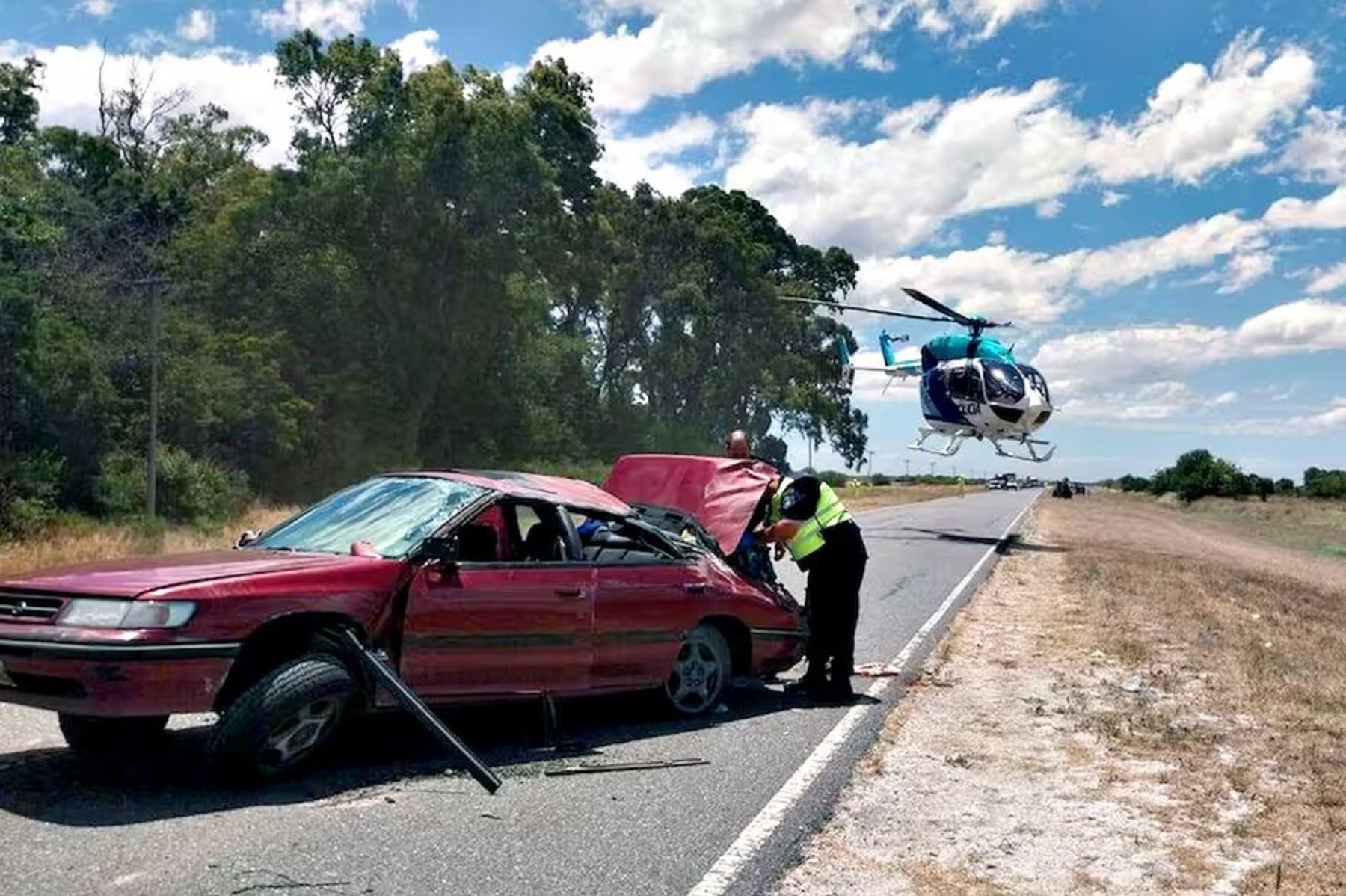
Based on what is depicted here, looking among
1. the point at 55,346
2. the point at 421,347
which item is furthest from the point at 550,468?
the point at 55,346

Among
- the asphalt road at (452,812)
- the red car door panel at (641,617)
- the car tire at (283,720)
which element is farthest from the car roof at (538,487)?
the car tire at (283,720)

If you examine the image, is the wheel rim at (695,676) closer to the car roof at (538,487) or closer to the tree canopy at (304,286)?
the car roof at (538,487)

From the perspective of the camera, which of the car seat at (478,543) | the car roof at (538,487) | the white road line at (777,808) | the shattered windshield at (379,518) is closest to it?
the white road line at (777,808)

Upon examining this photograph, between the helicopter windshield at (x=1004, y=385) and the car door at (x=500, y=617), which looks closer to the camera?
the car door at (x=500, y=617)

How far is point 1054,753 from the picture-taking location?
7.33m

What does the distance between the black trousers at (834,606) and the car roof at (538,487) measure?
5.46 ft

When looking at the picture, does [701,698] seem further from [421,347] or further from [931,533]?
[421,347]

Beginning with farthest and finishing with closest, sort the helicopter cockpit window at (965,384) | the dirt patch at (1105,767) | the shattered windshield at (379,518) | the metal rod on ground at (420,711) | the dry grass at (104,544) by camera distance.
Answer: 1. the helicopter cockpit window at (965,384)
2. the dry grass at (104,544)
3. the shattered windshield at (379,518)
4. the metal rod on ground at (420,711)
5. the dirt patch at (1105,767)

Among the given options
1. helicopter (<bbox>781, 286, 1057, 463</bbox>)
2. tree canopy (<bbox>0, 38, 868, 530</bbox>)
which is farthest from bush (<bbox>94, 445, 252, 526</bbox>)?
helicopter (<bbox>781, 286, 1057, 463</bbox>)

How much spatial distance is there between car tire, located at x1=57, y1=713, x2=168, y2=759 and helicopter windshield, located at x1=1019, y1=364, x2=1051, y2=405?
2889cm

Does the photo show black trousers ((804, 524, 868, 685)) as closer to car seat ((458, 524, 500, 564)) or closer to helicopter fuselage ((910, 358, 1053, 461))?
car seat ((458, 524, 500, 564))

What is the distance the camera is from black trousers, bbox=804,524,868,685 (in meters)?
8.80

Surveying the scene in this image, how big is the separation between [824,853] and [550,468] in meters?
43.7

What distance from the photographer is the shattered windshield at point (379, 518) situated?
6.58m
